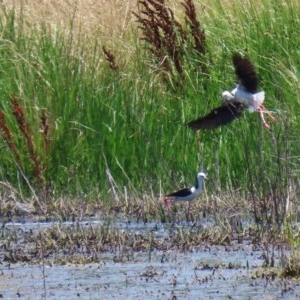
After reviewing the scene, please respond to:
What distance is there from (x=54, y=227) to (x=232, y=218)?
1136 mm

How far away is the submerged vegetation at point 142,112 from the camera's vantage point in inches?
350

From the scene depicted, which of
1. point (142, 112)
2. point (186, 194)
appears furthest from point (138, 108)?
point (186, 194)

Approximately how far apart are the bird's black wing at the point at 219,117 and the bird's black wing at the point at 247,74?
0.18 m

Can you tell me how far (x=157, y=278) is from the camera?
6.53 metres

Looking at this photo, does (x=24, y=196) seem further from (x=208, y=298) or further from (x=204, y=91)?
(x=208, y=298)

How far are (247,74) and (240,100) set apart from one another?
0.19 meters

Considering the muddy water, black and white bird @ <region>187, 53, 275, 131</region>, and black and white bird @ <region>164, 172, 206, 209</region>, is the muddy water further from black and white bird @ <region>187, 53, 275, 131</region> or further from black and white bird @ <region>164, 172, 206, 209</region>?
black and white bird @ <region>187, 53, 275, 131</region>

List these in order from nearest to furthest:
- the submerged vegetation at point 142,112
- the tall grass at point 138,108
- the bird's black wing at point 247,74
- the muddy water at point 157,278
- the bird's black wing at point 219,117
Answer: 1. the muddy water at point 157,278
2. the bird's black wing at point 247,74
3. the bird's black wing at point 219,117
4. the submerged vegetation at point 142,112
5. the tall grass at point 138,108

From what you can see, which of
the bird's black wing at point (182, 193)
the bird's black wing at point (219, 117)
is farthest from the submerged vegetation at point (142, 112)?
the bird's black wing at point (219, 117)

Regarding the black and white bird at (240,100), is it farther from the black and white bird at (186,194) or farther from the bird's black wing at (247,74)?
the black and white bird at (186,194)

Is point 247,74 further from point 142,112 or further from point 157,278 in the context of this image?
point 157,278

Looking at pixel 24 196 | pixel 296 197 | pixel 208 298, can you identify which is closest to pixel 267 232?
pixel 296 197

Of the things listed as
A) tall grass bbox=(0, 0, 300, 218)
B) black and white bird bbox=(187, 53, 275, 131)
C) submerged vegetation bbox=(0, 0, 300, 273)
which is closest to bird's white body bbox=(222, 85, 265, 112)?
black and white bird bbox=(187, 53, 275, 131)

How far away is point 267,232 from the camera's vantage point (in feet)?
23.0
